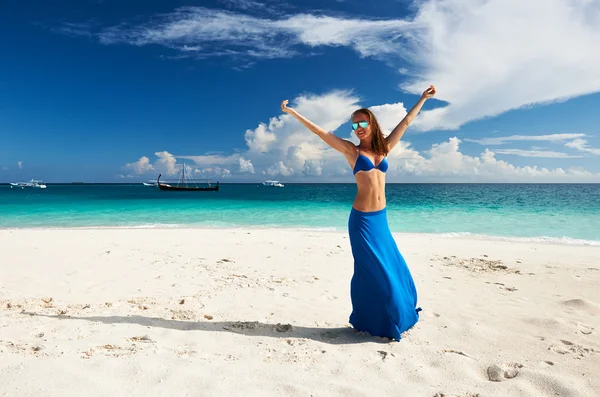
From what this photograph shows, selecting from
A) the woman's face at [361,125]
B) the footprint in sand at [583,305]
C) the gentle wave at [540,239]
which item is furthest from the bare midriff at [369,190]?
the gentle wave at [540,239]

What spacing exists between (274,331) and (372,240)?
174cm

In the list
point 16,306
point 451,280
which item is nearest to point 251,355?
point 16,306

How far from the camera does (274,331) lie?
4551mm

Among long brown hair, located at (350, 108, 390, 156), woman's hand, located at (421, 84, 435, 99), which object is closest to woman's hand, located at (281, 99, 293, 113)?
long brown hair, located at (350, 108, 390, 156)

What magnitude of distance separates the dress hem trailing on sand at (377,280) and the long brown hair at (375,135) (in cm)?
76

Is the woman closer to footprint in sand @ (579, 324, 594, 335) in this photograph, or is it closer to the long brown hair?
the long brown hair

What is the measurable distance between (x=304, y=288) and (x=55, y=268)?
5.57 m

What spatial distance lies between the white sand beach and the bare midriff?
1.61 metres

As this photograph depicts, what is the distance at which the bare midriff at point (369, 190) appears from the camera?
166 inches

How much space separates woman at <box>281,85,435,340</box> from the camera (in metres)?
4.21

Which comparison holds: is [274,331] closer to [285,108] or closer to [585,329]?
[285,108]

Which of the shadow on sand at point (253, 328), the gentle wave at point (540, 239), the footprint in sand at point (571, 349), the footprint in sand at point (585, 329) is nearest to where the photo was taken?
the footprint in sand at point (571, 349)

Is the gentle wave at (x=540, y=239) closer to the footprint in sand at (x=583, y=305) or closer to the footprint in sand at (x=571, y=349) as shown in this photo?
the footprint in sand at (x=583, y=305)

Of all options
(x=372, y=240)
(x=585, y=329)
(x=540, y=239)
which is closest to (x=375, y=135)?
(x=372, y=240)
